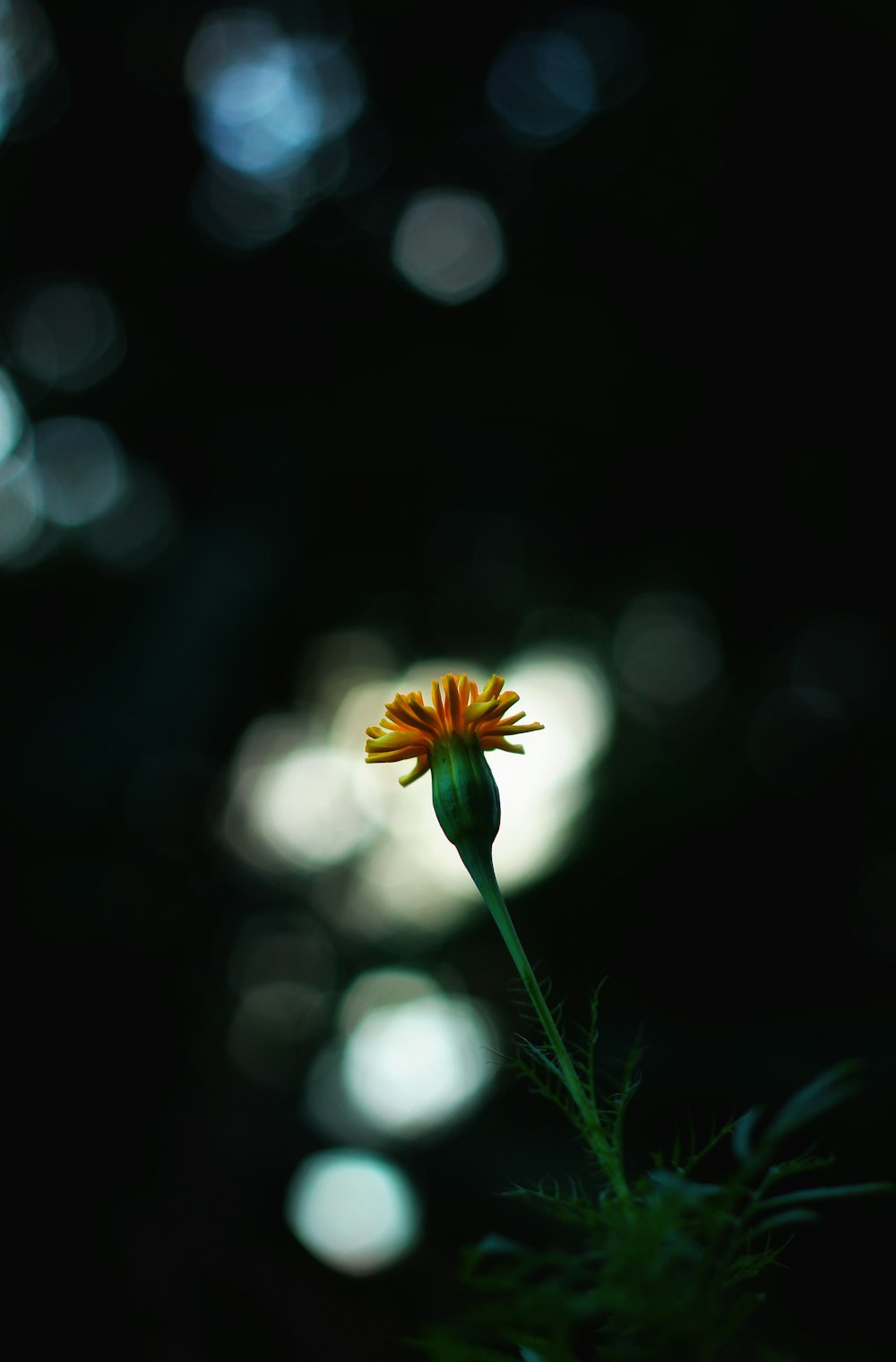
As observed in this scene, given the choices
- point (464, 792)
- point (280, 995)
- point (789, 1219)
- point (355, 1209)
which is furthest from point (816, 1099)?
point (280, 995)

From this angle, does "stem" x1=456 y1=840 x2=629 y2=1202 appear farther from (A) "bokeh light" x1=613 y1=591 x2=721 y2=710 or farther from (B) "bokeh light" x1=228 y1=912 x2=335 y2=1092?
(B) "bokeh light" x1=228 y1=912 x2=335 y2=1092

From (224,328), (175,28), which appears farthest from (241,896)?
(175,28)

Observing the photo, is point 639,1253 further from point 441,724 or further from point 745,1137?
point 441,724

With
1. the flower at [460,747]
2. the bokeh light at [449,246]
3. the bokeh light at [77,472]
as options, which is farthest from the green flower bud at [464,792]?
the bokeh light at [77,472]

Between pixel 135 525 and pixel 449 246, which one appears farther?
pixel 135 525

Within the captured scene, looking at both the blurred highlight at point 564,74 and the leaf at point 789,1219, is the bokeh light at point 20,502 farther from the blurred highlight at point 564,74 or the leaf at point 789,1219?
the leaf at point 789,1219

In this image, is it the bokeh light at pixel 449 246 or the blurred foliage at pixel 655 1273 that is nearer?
the blurred foliage at pixel 655 1273
